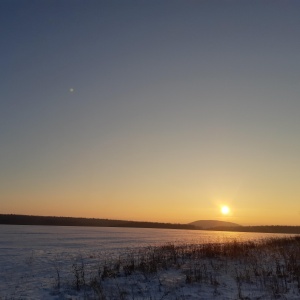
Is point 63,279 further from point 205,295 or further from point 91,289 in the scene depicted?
point 205,295

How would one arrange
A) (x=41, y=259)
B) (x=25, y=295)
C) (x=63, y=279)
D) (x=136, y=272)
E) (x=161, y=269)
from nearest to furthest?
1. (x=25, y=295)
2. (x=63, y=279)
3. (x=136, y=272)
4. (x=161, y=269)
5. (x=41, y=259)

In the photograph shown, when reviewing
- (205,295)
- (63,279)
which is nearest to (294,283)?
(205,295)

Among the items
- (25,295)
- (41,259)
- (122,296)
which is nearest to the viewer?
(122,296)

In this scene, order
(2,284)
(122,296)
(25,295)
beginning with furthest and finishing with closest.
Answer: (2,284) → (25,295) → (122,296)

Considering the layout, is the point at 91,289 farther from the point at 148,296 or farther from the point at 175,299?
the point at 175,299

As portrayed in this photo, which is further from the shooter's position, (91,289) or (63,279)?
(63,279)

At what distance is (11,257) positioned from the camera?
2420 cm

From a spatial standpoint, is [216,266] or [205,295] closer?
[205,295]

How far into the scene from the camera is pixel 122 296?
1148cm

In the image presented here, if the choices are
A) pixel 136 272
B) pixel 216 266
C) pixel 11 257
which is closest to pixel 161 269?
pixel 136 272

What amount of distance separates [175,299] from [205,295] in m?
1.19

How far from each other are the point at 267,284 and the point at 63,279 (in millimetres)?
8887

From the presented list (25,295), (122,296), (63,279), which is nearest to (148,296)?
(122,296)

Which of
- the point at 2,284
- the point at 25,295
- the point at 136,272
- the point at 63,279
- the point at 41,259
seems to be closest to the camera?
the point at 25,295
